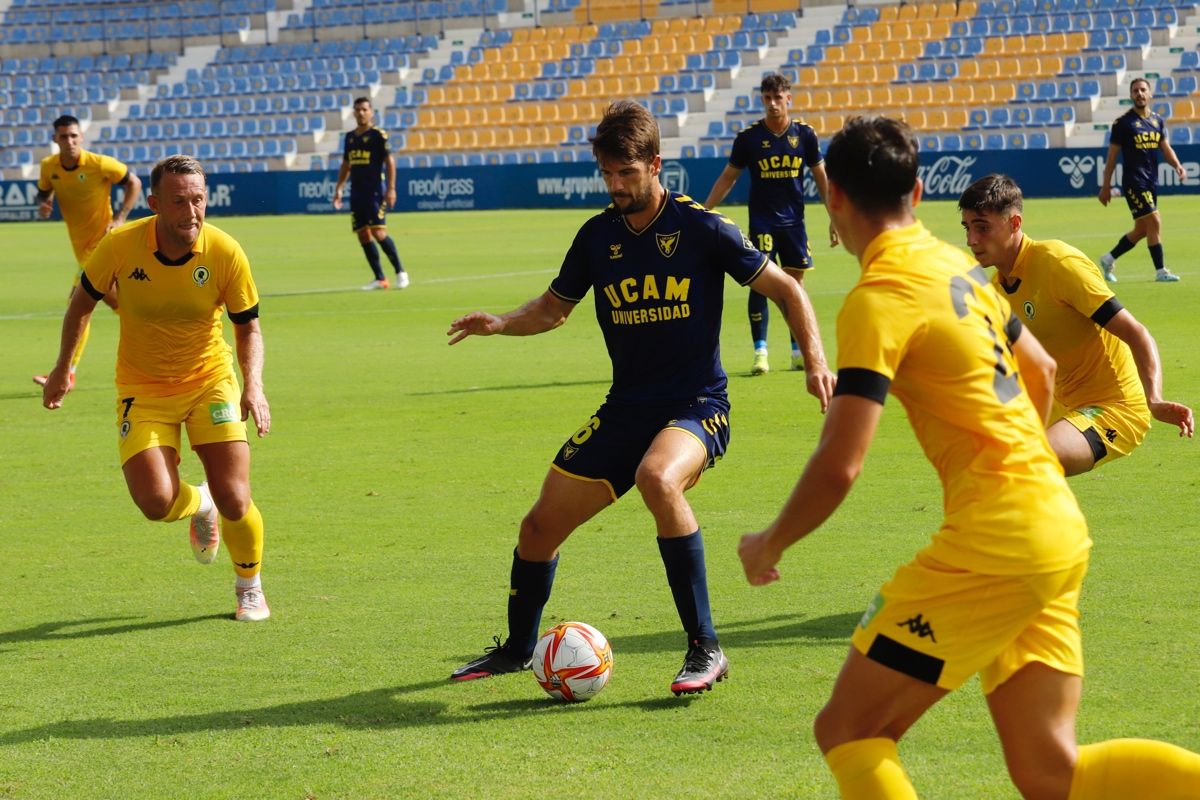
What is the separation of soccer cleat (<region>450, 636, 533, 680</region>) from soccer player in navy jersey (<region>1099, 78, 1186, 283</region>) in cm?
1418

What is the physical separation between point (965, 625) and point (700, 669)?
2.18m

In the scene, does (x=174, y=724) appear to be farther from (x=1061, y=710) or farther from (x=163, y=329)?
(x=1061, y=710)

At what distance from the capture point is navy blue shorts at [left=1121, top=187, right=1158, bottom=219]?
18672mm

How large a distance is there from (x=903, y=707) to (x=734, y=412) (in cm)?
837

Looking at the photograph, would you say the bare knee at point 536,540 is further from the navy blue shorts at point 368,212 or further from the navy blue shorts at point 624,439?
the navy blue shorts at point 368,212

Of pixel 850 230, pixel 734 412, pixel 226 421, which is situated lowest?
pixel 734 412

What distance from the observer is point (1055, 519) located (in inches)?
140

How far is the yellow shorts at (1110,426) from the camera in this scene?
6.30 m

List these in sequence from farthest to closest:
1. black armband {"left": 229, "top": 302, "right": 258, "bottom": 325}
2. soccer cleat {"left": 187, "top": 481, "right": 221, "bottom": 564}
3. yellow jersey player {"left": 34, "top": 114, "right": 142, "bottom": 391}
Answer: yellow jersey player {"left": 34, "top": 114, "right": 142, "bottom": 391}
soccer cleat {"left": 187, "top": 481, "right": 221, "bottom": 564}
black armband {"left": 229, "top": 302, "right": 258, "bottom": 325}

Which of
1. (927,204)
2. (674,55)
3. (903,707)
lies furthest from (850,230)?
(674,55)

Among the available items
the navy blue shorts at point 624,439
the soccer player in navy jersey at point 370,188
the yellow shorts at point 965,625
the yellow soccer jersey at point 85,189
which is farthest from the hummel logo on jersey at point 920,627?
the soccer player in navy jersey at point 370,188

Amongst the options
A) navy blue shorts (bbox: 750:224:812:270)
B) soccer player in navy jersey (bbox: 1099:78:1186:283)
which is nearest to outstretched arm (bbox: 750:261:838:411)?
navy blue shorts (bbox: 750:224:812:270)

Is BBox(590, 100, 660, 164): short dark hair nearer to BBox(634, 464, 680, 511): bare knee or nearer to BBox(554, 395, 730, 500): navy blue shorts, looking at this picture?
BBox(554, 395, 730, 500): navy blue shorts

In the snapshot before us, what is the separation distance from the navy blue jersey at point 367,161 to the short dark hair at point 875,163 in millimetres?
18282
